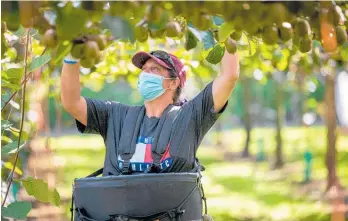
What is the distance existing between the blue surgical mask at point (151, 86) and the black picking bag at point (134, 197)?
49 centimetres

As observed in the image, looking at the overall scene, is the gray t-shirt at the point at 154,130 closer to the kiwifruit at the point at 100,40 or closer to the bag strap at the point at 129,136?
the bag strap at the point at 129,136

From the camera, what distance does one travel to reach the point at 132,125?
302 centimetres

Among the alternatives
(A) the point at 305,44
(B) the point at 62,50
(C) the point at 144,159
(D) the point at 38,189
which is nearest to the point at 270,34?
(A) the point at 305,44

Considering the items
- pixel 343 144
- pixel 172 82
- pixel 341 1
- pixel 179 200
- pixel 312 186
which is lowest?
pixel 343 144

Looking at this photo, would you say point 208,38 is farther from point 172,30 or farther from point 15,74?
point 15,74

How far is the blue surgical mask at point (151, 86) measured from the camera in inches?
123

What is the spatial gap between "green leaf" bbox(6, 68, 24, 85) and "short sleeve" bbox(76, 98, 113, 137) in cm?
57

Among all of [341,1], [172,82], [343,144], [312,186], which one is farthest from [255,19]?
[343,144]

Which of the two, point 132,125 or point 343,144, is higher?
point 132,125

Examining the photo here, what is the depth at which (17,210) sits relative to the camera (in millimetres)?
2439

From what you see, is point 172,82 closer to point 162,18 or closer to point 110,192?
point 110,192

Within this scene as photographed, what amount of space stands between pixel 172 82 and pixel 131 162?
1.42 ft

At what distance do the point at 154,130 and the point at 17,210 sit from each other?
27.6 inches

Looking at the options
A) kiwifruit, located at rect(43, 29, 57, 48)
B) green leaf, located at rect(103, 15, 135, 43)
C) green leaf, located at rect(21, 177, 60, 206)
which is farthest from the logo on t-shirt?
green leaf, located at rect(103, 15, 135, 43)
